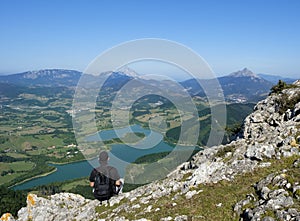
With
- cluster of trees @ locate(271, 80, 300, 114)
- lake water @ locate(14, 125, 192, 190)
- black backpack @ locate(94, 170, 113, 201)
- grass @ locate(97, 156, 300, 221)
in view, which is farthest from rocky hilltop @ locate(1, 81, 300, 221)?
lake water @ locate(14, 125, 192, 190)

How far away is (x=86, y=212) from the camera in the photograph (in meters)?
18.2

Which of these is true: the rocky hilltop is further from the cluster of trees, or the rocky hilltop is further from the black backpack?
the cluster of trees

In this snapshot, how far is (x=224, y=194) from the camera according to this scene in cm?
1406

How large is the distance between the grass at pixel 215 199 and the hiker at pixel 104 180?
2002 millimetres

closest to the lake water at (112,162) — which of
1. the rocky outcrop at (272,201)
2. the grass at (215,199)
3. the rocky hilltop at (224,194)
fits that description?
the rocky hilltop at (224,194)

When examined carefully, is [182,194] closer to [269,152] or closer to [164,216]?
[164,216]

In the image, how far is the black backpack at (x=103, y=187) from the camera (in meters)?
17.1

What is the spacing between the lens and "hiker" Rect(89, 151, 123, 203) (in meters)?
16.0

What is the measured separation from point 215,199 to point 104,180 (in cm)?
741

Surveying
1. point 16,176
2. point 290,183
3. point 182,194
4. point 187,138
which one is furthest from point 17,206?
point 187,138

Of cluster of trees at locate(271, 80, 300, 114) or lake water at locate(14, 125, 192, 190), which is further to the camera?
lake water at locate(14, 125, 192, 190)

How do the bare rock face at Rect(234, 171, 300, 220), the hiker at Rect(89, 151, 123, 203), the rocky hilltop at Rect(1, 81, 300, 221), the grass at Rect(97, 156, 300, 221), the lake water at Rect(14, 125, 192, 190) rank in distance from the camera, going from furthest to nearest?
the lake water at Rect(14, 125, 192, 190) → the hiker at Rect(89, 151, 123, 203) → the grass at Rect(97, 156, 300, 221) → the rocky hilltop at Rect(1, 81, 300, 221) → the bare rock face at Rect(234, 171, 300, 220)

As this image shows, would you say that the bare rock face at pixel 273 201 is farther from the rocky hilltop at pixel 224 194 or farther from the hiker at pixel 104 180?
the hiker at pixel 104 180

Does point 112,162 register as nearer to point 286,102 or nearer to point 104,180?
point 286,102
